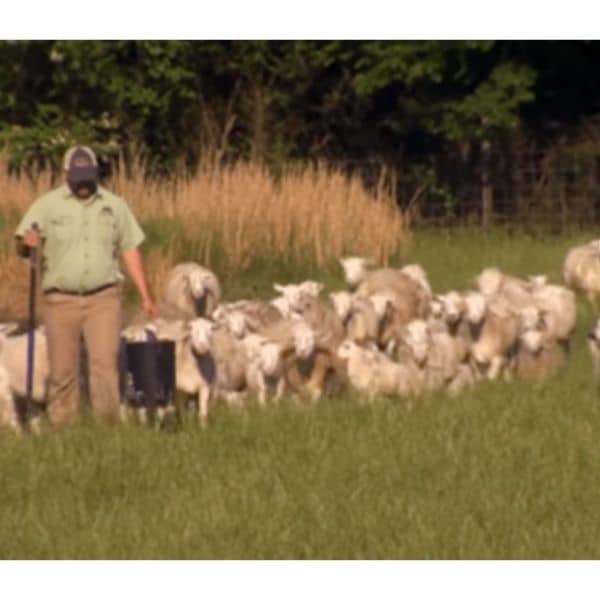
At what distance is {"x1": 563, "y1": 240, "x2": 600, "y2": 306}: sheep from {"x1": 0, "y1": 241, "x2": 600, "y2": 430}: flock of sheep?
15.9ft

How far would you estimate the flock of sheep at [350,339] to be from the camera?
2036cm

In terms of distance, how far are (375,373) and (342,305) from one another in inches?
127

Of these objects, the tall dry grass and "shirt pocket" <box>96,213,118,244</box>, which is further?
the tall dry grass

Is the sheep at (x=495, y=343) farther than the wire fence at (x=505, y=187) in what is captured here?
No

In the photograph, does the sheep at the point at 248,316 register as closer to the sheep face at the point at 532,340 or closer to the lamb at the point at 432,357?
the lamb at the point at 432,357

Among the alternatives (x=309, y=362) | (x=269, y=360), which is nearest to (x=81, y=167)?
(x=269, y=360)

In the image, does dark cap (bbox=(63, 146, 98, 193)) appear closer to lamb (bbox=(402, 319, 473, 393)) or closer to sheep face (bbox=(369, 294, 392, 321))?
lamb (bbox=(402, 319, 473, 393))

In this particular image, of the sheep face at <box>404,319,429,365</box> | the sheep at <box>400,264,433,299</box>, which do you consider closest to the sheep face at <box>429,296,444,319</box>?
the sheep at <box>400,264,433,299</box>

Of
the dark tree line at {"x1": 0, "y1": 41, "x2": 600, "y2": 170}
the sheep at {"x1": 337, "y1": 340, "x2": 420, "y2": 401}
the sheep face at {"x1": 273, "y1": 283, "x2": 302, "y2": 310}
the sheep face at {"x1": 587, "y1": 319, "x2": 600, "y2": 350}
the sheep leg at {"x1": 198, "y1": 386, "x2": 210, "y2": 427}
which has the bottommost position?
the sheep leg at {"x1": 198, "y1": 386, "x2": 210, "y2": 427}

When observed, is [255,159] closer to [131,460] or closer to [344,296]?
[344,296]

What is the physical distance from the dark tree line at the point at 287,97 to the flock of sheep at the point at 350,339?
61.0 feet

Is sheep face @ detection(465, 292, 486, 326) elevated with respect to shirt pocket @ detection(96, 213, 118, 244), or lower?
lower

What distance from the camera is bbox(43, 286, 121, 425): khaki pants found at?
19156mm

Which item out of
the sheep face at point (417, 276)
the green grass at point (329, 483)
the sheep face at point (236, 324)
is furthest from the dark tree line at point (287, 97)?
the green grass at point (329, 483)
